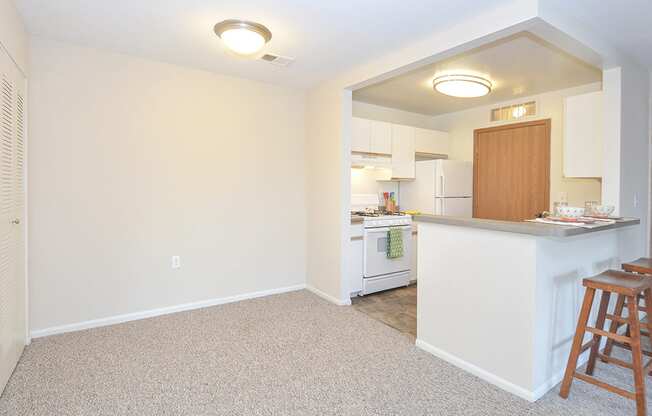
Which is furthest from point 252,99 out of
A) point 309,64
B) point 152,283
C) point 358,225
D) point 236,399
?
point 236,399

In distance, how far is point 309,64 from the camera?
133 inches

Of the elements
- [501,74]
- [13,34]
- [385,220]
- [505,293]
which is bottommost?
[505,293]

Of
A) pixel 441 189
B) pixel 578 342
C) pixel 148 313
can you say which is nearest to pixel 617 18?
pixel 578 342

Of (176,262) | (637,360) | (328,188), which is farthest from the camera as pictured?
(328,188)

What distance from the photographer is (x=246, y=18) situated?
249cm

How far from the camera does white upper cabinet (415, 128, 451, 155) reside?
16.4 feet

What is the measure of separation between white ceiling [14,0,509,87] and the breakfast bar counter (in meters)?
1.39

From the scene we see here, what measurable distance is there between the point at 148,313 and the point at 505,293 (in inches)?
117

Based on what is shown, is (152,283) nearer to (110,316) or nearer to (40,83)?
(110,316)

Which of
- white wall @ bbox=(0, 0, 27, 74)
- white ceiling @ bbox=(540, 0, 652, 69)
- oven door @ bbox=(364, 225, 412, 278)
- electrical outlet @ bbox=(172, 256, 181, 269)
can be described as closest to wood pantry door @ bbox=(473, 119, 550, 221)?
oven door @ bbox=(364, 225, 412, 278)

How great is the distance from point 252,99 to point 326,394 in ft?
9.60

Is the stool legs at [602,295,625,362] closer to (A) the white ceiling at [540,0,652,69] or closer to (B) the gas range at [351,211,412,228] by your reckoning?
(A) the white ceiling at [540,0,652,69]

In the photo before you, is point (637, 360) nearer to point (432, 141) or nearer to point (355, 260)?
point (355, 260)

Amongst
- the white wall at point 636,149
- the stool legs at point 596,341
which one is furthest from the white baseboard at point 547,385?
the white wall at point 636,149
